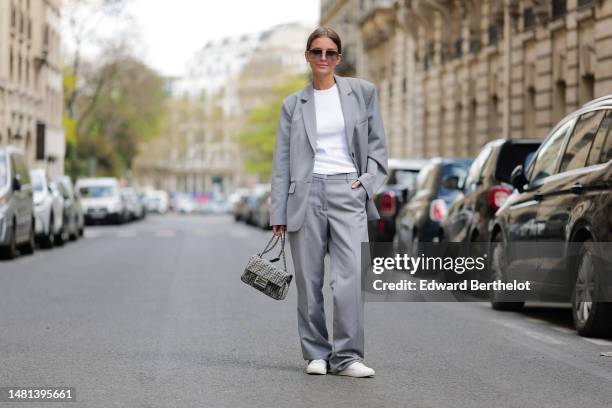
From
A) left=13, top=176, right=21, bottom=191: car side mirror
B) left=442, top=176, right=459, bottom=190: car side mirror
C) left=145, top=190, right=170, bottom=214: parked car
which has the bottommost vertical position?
left=145, top=190, right=170, bottom=214: parked car

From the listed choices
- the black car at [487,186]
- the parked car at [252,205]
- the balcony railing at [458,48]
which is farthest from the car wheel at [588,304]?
the parked car at [252,205]

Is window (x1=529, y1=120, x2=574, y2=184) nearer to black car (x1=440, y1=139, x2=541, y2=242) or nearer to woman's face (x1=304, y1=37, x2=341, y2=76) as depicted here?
black car (x1=440, y1=139, x2=541, y2=242)

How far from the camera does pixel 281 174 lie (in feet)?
28.4

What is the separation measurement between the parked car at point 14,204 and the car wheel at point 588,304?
13.1 metres

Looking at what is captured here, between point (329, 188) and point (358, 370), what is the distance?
1080 millimetres

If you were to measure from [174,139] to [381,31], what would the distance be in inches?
4422

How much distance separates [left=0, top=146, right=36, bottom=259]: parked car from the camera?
897 inches

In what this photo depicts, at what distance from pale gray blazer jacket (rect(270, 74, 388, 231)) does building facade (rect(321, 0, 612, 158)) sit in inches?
763

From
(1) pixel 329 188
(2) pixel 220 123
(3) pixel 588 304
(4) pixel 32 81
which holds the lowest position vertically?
(3) pixel 588 304

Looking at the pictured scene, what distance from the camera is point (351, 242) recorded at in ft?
28.2

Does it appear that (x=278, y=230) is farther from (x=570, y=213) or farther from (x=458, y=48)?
(x=458, y=48)

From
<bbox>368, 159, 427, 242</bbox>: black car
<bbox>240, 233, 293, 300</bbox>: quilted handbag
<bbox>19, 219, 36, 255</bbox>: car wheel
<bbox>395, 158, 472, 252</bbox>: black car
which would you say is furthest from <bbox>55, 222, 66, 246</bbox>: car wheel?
<bbox>240, 233, 293, 300</bbox>: quilted handbag

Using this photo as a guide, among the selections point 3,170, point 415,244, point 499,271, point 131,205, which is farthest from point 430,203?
point 131,205

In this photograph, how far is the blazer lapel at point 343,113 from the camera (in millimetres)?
8547
